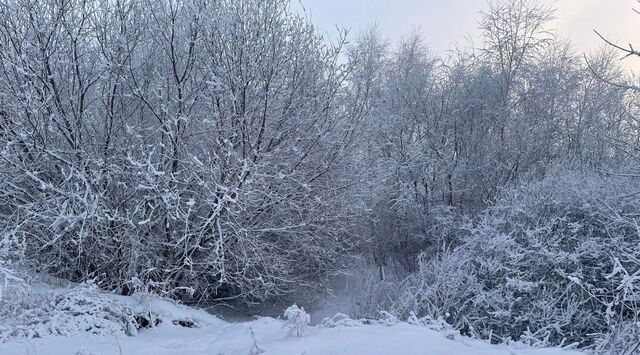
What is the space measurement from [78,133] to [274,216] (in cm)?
392

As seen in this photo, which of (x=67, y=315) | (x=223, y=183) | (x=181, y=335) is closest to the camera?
(x=181, y=335)

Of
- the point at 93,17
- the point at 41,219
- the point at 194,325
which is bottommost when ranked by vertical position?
the point at 194,325

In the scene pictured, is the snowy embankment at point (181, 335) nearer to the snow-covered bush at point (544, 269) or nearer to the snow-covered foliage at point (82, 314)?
the snow-covered foliage at point (82, 314)

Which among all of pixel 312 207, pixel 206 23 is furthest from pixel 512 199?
pixel 206 23

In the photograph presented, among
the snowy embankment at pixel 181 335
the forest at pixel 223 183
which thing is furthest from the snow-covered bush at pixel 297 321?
the forest at pixel 223 183

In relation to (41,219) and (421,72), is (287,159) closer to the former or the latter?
(41,219)

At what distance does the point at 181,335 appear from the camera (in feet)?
18.9

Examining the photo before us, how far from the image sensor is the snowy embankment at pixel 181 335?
4172 millimetres

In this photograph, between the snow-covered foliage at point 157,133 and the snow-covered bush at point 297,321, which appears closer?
Result: the snow-covered bush at point 297,321

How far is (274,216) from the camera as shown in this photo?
10070 mm

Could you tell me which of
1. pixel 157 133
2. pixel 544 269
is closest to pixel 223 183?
pixel 157 133

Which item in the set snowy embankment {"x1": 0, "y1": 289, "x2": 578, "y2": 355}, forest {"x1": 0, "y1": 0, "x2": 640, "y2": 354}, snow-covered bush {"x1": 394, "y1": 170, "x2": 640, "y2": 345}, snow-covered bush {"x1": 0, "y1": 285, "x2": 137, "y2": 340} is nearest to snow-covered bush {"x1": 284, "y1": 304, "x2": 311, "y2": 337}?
snowy embankment {"x1": 0, "y1": 289, "x2": 578, "y2": 355}

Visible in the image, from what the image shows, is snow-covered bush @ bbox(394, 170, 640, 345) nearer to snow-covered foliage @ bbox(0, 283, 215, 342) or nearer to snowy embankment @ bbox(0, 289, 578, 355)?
snowy embankment @ bbox(0, 289, 578, 355)

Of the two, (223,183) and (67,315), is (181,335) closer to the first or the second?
(67,315)
